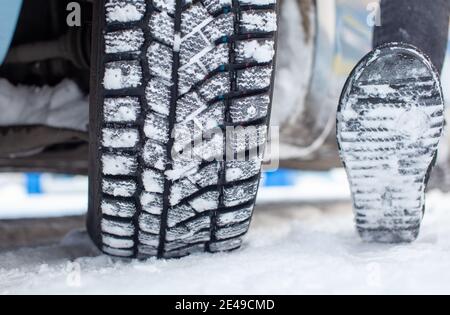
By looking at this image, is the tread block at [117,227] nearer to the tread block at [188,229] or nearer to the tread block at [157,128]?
the tread block at [188,229]

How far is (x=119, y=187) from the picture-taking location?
1007 mm

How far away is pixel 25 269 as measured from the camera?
1088 mm

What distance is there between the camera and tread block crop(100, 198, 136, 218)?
102 cm

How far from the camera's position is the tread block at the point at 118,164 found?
3.23ft

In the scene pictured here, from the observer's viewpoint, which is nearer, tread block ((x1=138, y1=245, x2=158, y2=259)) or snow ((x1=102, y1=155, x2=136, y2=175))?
snow ((x1=102, y1=155, x2=136, y2=175))

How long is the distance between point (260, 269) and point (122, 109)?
327 millimetres

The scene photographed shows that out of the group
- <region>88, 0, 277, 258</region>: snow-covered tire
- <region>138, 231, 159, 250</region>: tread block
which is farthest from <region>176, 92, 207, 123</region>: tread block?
<region>138, 231, 159, 250</region>: tread block

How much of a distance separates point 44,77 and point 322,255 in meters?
0.70

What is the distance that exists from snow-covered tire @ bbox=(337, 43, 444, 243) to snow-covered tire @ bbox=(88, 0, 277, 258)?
6.4 inches

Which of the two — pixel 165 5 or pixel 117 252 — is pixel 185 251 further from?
pixel 165 5

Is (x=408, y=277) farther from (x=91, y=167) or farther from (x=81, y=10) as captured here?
(x=81, y=10)

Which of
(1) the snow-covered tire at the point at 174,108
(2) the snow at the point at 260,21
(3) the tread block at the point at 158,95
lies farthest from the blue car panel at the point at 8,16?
(2) the snow at the point at 260,21

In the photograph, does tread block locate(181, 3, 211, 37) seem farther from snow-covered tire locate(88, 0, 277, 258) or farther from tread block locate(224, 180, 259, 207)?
tread block locate(224, 180, 259, 207)

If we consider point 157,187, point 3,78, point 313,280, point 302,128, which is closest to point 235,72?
point 157,187
